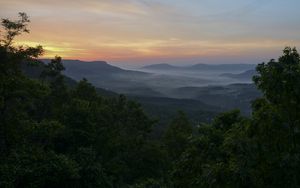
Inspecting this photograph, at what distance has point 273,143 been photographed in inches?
452

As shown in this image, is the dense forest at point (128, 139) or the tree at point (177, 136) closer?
the dense forest at point (128, 139)

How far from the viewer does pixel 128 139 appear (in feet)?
137

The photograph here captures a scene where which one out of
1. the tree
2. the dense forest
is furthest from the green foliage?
the tree

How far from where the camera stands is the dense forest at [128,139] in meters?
11.3

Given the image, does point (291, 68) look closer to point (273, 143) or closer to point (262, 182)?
point (273, 143)

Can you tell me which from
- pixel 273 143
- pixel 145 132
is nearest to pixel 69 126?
pixel 145 132

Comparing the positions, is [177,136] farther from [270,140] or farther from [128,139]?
[270,140]

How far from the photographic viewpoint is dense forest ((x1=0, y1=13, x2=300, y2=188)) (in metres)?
11.3

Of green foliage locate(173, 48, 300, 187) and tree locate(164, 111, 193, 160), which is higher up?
green foliage locate(173, 48, 300, 187)

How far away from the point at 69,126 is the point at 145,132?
13.4 metres

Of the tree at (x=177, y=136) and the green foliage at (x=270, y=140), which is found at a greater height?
the green foliage at (x=270, y=140)

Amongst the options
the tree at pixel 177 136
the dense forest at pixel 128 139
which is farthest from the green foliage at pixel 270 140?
the tree at pixel 177 136

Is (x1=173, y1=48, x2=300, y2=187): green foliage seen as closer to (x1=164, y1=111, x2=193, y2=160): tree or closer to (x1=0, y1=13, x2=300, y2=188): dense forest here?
(x1=0, y1=13, x2=300, y2=188): dense forest

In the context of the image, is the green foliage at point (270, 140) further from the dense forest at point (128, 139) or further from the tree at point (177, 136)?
the tree at point (177, 136)
